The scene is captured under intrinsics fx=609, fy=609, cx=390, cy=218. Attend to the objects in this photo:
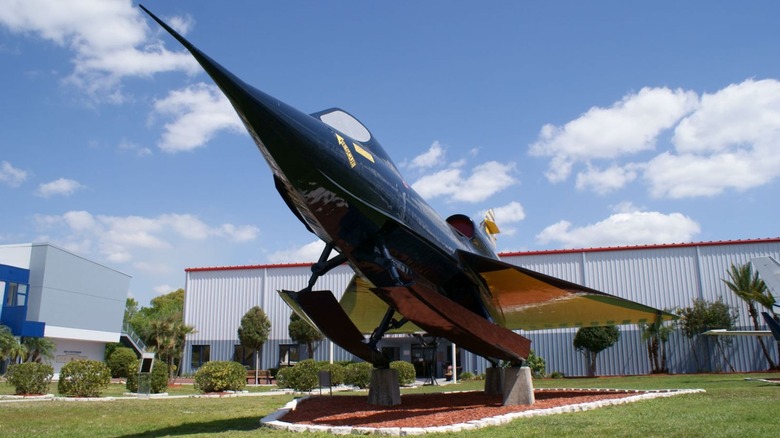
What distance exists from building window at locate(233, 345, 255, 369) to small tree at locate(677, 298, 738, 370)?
25.8 metres

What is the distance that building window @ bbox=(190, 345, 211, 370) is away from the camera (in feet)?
134

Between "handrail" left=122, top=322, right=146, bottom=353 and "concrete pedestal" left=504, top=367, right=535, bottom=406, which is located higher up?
"handrail" left=122, top=322, right=146, bottom=353

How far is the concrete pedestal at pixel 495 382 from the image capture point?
16719 millimetres

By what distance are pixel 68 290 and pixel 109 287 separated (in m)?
5.02

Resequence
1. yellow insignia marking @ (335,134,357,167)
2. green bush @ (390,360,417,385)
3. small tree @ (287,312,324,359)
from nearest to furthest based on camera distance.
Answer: yellow insignia marking @ (335,134,357,167) < green bush @ (390,360,417,385) < small tree @ (287,312,324,359)

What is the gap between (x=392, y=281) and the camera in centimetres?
1108

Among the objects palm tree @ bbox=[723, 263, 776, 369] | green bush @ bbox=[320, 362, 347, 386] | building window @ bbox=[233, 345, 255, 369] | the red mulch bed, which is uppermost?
palm tree @ bbox=[723, 263, 776, 369]

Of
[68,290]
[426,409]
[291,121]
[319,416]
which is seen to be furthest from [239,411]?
[68,290]

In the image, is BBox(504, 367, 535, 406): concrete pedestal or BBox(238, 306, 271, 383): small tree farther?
BBox(238, 306, 271, 383): small tree

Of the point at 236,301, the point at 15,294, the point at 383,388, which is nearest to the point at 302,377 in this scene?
the point at 383,388

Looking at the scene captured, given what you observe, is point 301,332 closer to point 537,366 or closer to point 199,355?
point 199,355

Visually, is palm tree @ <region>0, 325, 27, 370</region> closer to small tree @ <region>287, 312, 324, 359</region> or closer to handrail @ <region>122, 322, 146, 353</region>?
small tree @ <region>287, 312, 324, 359</region>

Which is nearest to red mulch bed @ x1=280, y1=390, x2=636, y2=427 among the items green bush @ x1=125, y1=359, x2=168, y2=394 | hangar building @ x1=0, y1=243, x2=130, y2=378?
green bush @ x1=125, y1=359, x2=168, y2=394

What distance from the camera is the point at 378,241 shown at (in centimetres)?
1121
